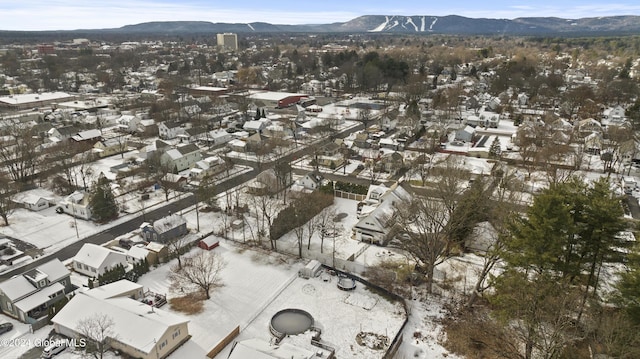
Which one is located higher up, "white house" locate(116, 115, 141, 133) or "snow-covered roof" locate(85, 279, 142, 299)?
"white house" locate(116, 115, 141, 133)

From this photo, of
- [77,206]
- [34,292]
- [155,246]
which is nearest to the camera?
[34,292]

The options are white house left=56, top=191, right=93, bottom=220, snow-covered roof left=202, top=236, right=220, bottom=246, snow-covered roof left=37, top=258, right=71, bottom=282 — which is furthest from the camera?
white house left=56, top=191, right=93, bottom=220

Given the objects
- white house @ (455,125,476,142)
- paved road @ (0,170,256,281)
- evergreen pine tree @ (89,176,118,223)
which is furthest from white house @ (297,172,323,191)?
white house @ (455,125,476,142)

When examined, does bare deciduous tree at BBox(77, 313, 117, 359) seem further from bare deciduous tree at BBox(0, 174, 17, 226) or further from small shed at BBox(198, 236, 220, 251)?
bare deciduous tree at BBox(0, 174, 17, 226)

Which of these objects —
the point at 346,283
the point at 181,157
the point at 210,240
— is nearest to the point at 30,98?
the point at 181,157

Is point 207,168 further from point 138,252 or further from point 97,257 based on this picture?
point 97,257
